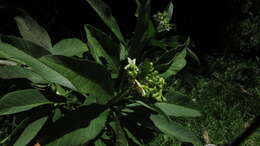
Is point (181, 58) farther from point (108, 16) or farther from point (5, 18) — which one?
point (5, 18)

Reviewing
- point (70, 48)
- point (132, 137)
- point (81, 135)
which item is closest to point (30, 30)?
point (70, 48)

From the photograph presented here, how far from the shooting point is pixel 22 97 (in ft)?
4.83

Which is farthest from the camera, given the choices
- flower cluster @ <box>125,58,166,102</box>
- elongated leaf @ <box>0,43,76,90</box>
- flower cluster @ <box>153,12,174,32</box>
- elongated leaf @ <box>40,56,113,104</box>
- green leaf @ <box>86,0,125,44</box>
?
flower cluster @ <box>153,12,174,32</box>

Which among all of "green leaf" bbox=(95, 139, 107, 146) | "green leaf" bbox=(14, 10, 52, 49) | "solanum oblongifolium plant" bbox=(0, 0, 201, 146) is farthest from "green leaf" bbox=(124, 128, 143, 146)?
"green leaf" bbox=(14, 10, 52, 49)

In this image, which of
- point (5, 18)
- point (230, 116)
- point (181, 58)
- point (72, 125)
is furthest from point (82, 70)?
point (5, 18)

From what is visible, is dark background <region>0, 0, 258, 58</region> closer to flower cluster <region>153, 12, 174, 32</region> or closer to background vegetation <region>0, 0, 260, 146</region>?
background vegetation <region>0, 0, 260, 146</region>

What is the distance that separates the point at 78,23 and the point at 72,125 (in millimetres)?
2500

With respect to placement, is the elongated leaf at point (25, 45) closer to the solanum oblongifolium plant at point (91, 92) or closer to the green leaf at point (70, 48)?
the solanum oblongifolium plant at point (91, 92)

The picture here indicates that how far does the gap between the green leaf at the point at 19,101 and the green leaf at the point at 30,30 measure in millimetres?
340

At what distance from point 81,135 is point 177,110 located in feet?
1.84

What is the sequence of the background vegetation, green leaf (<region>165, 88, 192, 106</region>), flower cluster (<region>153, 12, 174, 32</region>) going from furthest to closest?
the background vegetation, flower cluster (<region>153, 12, 174, 32</region>), green leaf (<region>165, 88, 192, 106</region>)

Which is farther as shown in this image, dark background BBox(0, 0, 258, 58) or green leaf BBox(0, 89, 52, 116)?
dark background BBox(0, 0, 258, 58)

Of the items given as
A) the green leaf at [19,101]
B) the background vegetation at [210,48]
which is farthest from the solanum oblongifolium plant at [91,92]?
the background vegetation at [210,48]

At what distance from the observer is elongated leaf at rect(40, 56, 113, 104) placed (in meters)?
1.17
